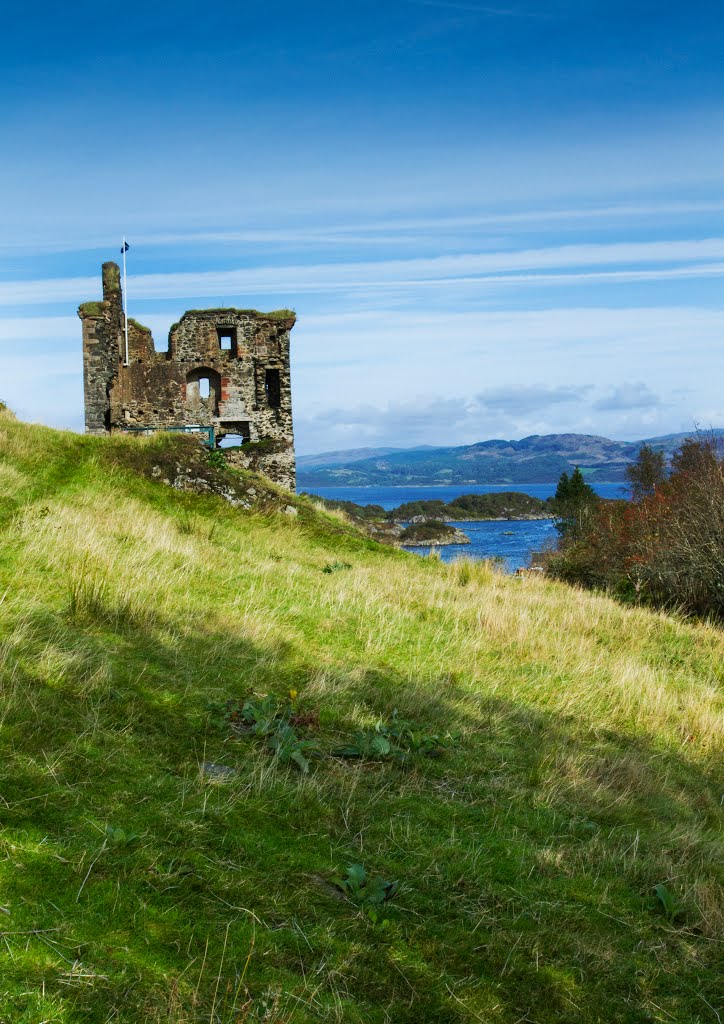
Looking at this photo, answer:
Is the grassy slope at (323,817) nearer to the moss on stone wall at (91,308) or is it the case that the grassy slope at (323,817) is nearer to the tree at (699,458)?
the tree at (699,458)

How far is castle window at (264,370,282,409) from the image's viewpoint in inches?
1169

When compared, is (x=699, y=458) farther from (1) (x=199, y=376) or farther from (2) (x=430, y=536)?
(2) (x=430, y=536)

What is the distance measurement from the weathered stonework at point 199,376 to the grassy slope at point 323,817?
784 inches

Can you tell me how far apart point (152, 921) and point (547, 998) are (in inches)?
67.9

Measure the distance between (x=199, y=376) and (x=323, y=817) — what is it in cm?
2668

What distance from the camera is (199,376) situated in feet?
97.7

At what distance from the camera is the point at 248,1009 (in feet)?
9.93

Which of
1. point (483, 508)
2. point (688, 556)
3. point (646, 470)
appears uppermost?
point (646, 470)

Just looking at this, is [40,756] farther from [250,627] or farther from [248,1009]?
[250,627]

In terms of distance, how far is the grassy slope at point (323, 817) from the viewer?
3293mm

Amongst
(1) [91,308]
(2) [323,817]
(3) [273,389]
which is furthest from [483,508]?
(2) [323,817]

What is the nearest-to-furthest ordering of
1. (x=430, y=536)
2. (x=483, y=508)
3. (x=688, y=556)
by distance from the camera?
(x=688, y=556)
(x=430, y=536)
(x=483, y=508)

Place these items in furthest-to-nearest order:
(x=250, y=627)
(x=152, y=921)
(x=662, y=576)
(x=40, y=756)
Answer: (x=662, y=576), (x=250, y=627), (x=40, y=756), (x=152, y=921)

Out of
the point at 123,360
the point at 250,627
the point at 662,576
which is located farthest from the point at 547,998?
the point at 123,360
